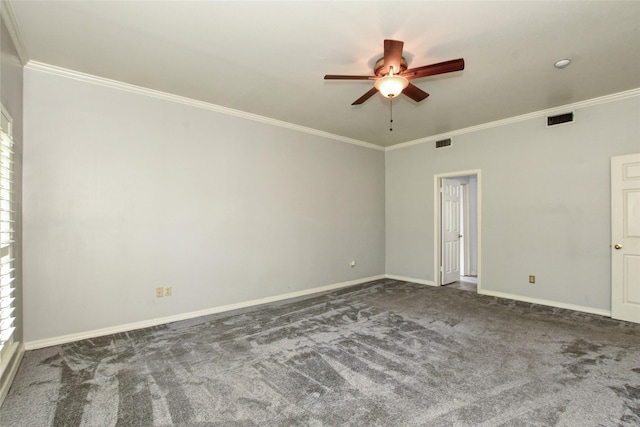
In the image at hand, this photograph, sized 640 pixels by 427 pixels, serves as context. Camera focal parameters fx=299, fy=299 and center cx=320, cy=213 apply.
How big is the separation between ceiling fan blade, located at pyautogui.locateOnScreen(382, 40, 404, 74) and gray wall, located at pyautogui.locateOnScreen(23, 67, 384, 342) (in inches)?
100

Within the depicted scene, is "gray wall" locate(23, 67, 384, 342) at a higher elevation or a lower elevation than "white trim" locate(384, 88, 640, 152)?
lower

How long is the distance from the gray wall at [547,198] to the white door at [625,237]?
3.8 inches

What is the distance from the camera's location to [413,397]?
2137 millimetres

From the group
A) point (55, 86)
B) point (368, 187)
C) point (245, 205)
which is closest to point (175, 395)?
point (245, 205)

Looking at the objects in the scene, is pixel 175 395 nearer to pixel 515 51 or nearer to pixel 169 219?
pixel 169 219

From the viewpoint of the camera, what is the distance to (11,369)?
2361mm

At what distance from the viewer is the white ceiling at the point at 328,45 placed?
2.24m

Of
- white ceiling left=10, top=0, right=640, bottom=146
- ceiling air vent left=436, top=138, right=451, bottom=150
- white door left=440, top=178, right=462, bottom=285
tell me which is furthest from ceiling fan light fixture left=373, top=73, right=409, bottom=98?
white door left=440, top=178, right=462, bottom=285

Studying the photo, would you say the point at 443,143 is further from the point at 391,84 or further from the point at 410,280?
the point at 391,84

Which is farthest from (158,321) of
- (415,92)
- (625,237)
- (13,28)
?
(625,237)

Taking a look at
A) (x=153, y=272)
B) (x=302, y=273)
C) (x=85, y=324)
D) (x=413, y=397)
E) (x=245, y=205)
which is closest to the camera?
(x=413, y=397)

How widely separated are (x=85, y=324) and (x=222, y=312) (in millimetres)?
1460

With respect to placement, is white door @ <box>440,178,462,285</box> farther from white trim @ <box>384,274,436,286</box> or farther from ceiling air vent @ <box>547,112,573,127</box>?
ceiling air vent @ <box>547,112,573,127</box>

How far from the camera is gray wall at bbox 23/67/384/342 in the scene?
3.02m
